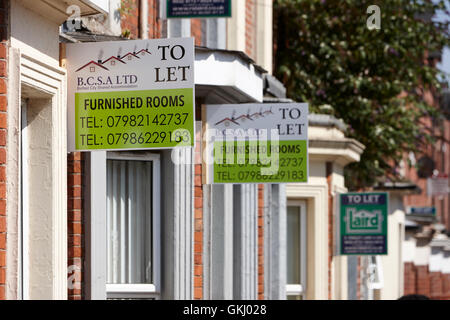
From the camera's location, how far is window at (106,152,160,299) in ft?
34.2

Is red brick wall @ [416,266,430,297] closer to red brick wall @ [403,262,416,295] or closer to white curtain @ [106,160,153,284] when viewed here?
red brick wall @ [403,262,416,295]

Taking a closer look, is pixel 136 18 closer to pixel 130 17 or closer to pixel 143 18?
pixel 143 18

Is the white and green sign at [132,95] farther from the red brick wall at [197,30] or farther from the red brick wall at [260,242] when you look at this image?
the red brick wall at [260,242]

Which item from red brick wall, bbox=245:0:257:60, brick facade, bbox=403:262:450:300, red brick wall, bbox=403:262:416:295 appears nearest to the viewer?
red brick wall, bbox=245:0:257:60

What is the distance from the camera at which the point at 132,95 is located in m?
7.69

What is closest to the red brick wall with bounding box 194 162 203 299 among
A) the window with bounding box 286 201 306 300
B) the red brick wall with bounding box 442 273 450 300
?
the window with bounding box 286 201 306 300

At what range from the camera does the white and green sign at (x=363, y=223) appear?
18.2 meters

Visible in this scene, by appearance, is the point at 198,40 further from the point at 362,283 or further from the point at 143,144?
the point at 362,283

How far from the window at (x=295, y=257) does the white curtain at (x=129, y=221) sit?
676 centimetres

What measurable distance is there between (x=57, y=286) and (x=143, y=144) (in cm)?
98

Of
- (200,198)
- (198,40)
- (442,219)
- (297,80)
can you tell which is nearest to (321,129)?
(297,80)

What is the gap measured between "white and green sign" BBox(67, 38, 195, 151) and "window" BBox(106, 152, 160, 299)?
8.30ft

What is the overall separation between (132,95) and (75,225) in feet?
5.63

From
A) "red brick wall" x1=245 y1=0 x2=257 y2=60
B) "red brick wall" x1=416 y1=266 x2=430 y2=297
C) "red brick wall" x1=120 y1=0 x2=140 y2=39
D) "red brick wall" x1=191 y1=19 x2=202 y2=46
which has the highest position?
"red brick wall" x1=245 y1=0 x2=257 y2=60
